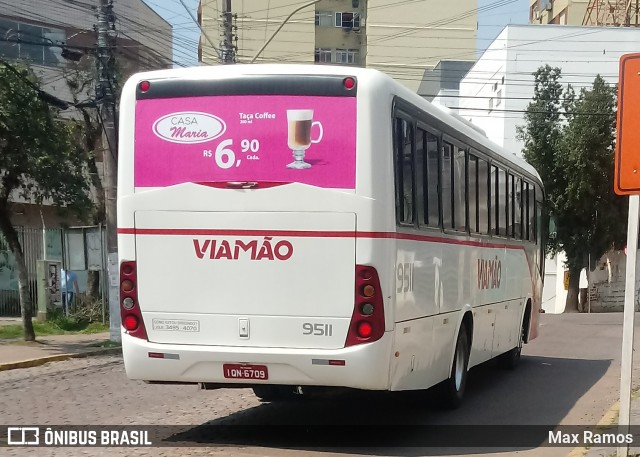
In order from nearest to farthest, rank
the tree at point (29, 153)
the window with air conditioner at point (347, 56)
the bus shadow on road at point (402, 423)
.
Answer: the bus shadow on road at point (402, 423), the tree at point (29, 153), the window with air conditioner at point (347, 56)

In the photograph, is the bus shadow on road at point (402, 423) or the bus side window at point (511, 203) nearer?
the bus shadow on road at point (402, 423)

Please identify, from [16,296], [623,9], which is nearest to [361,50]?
[623,9]

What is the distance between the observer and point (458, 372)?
34.5 ft

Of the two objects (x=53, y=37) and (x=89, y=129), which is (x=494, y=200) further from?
(x=53, y=37)

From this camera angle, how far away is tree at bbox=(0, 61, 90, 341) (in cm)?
1636

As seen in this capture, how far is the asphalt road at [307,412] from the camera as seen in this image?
26.7ft

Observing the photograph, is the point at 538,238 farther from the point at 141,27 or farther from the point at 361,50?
the point at 361,50

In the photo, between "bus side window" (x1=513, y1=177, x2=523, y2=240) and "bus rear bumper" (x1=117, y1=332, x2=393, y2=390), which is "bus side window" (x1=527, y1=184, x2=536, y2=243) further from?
"bus rear bumper" (x1=117, y1=332, x2=393, y2=390)

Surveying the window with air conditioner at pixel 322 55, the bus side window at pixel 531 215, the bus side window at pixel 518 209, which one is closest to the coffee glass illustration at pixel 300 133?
the bus side window at pixel 518 209

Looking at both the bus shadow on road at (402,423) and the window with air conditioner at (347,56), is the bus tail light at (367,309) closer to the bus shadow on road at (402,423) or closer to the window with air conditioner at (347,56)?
the bus shadow on road at (402,423)

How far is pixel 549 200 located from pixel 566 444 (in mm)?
30914

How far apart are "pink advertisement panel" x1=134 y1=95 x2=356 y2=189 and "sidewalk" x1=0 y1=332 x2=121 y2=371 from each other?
8205mm

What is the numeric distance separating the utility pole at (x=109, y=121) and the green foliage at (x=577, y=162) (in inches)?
942

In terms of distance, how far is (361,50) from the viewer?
213ft
